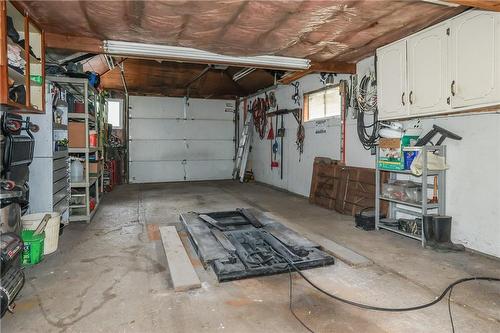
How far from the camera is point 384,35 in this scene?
3.36m

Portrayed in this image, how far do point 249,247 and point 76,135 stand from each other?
2804mm

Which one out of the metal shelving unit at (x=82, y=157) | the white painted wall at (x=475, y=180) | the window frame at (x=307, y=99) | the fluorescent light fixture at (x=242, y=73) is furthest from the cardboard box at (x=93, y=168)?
the white painted wall at (x=475, y=180)

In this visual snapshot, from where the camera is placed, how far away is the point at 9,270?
2.02 m

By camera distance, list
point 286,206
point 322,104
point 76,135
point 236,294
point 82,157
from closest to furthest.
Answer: point 236,294, point 76,135, point 82,157, point 286,206, point 322,104

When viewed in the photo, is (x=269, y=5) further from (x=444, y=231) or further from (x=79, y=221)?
(x=79, y=221)

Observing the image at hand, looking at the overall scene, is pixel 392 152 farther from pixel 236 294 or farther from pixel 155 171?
pixel 155 171

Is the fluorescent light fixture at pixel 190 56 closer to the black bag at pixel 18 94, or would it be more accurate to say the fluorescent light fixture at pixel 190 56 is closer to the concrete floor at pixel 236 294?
the black bag at pixel 18 94

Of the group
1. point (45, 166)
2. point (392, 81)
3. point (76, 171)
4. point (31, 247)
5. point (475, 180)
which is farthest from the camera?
point (76, 171)

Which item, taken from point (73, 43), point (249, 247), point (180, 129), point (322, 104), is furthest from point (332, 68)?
point (180, 129)

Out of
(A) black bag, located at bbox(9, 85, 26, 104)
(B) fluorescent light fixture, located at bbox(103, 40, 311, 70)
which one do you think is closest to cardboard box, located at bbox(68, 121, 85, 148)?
(B) fluorescent light fixture, located at bbox(103, 40, 311, 70)

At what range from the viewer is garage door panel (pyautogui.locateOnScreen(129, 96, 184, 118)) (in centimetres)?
868

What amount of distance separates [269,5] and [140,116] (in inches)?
276

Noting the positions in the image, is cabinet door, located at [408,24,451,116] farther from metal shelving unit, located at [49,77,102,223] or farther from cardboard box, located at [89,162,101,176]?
cardboard box, located at [89,162,101,176]

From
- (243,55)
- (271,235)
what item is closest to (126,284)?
(271,235)
